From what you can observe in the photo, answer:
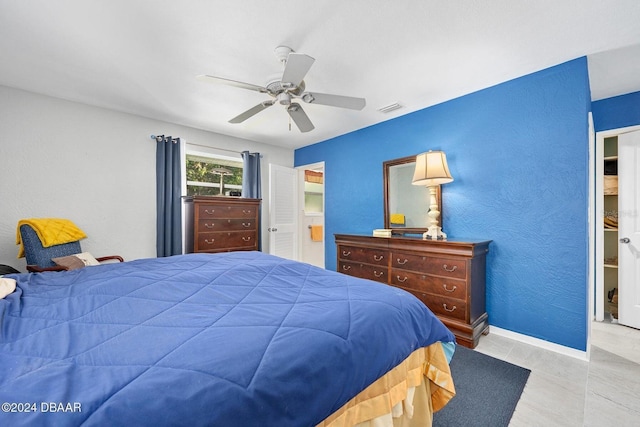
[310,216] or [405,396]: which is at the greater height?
[310,216]

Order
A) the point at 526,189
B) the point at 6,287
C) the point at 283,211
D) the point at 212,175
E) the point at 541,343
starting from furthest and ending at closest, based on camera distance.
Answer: the point at 283,211, the point at 212,175, the point at 526,189, the point at 541,343, the point at 6,287

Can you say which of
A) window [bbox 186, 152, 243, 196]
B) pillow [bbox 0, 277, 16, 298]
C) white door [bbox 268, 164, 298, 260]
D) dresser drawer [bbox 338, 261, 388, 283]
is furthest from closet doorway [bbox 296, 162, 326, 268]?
pillow [bbox 0, 277, 16, 298]

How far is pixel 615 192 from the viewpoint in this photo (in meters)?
3.04

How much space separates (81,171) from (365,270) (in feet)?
11.6

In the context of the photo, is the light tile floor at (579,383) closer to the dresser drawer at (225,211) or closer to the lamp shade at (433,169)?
the lamp shade at (433,169)

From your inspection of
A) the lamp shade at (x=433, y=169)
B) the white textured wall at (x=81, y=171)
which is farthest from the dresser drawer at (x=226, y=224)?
the lamp shade at (x=433, y=169)

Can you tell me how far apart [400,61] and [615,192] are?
285 cm

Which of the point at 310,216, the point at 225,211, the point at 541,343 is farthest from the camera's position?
the point at 310,216

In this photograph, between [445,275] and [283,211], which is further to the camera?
[283,211]

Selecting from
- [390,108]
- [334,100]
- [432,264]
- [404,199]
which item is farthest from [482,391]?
[390,108]

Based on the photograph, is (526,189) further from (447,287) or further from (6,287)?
(6,287)

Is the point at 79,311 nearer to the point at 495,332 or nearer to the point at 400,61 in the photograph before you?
the point at 400,61

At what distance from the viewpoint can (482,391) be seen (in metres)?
1.85

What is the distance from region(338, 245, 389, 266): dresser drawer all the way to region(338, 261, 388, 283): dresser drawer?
6 cm
